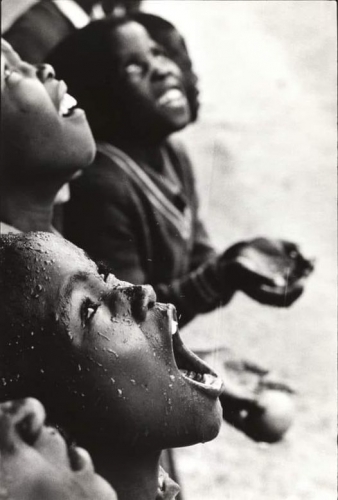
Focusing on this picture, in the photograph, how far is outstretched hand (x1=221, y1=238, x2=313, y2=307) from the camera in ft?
3.53

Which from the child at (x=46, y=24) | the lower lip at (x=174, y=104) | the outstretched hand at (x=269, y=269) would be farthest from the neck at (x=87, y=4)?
the outstretched hand at (x=269, y=269)

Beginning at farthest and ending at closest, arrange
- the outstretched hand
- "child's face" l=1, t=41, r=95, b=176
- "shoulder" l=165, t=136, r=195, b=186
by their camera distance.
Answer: "shoulder" l=165, t=136, r=195, b=186
the outstretched hand
"child's face" l=1, t=41, r=95, b=176

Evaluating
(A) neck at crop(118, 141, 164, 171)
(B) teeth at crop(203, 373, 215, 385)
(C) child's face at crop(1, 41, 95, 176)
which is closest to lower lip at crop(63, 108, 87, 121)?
(C) child's face at crop(1, 41, 95, 176)

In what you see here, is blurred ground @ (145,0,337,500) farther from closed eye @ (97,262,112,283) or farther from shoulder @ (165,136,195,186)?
closed eye @ (97,262,112,283)

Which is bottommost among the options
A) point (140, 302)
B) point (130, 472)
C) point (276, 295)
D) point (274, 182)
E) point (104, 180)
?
point (274, 182)

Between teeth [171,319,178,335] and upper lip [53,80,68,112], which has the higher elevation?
upper lip [53,80,68,112]

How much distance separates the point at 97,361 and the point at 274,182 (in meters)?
1.47

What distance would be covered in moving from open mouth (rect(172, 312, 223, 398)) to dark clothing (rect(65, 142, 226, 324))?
26cm

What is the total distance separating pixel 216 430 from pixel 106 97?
2.04 feet

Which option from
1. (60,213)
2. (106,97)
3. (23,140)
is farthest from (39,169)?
(106,97)

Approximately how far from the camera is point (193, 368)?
61 centimetres

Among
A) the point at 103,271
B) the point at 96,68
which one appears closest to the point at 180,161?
the point at 96,68

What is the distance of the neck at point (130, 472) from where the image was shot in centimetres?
56

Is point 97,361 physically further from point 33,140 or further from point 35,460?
point 33,140
